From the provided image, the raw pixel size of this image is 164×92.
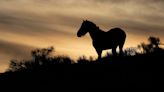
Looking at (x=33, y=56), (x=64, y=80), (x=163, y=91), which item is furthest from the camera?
(x=33, y=56)

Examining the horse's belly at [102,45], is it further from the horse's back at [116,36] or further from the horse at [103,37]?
the horse's back at [116,36]

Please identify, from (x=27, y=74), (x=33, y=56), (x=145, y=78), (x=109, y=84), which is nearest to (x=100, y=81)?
(x=109, y=84)

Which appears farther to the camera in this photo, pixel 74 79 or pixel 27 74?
pixel 27 74

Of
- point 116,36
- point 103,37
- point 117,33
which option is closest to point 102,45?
point 103,37

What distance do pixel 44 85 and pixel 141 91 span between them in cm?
541

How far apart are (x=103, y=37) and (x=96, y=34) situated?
0.42 m

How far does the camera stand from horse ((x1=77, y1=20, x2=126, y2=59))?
2514cm

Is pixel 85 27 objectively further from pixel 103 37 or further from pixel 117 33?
pixel 117 33

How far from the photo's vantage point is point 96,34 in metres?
25.5

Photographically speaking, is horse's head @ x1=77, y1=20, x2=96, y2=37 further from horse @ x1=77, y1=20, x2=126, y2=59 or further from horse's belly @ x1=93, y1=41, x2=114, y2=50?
horse's belly @ x1=93, y1=41, x2=114, y2=50

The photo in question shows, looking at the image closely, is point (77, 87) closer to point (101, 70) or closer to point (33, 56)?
point (101, 70)

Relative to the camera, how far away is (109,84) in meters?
18.8

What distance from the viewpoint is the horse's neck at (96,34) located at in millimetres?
25402

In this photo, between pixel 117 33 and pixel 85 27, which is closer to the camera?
pixel 117 33
